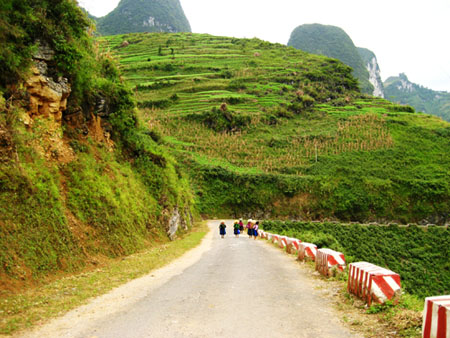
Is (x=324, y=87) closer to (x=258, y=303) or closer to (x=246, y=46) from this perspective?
(x=246, y=46)

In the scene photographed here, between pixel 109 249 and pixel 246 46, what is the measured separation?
120 metres

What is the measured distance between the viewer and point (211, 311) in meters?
5.85

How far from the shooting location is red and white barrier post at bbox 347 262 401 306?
224 inches

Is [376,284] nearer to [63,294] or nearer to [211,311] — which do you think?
[211,311]

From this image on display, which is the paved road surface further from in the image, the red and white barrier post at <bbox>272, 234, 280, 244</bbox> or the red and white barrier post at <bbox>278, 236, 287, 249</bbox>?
the red and white barrier post at <bbox>272, 234, 280, 244</bbox>

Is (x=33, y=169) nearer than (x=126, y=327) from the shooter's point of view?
No

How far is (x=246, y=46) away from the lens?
398ft

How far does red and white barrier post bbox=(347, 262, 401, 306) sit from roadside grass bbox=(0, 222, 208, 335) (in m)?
5.50

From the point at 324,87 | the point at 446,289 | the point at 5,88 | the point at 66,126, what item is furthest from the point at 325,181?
the point at 324,87

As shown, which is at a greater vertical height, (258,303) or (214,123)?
(214,123)

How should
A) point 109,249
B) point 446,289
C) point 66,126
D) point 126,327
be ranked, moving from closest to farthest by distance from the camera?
1. point 126,327
2. point 109,249
3. point 66,126
4. point 446,289

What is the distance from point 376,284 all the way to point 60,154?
1114 centimetres

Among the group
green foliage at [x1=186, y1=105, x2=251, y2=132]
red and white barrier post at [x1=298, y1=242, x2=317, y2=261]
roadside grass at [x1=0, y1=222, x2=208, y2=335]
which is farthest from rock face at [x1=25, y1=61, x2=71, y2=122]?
green foliage at [x1=186, y1=105, x2=251, y2=132]

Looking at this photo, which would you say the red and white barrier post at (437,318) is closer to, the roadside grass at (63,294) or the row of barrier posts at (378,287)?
the row of barrier posts at (378,287)
